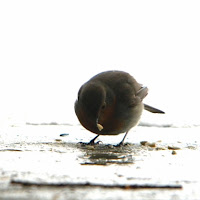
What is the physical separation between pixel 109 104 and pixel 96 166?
1644mm

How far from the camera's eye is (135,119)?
5.28 meters

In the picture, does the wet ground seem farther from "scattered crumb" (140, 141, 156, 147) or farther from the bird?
the bird

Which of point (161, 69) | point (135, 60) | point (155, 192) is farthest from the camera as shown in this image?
point (135, 60)

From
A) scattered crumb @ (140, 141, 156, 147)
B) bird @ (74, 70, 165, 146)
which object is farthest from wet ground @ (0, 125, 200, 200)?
bird @ (74, 70, 165, 146)

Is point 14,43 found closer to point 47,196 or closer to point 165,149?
point 165,149

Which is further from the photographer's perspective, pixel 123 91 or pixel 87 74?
pixel 87 74

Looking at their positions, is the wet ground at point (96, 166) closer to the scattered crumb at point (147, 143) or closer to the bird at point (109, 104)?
the scattered crumb at point (147, 143)

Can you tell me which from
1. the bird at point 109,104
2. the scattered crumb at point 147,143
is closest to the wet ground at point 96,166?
the scattered crumb at point 147,143

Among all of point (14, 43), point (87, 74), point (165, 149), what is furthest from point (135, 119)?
point (14, 43)

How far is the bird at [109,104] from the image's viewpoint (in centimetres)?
460

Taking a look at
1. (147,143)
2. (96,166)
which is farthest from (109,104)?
(96,166)

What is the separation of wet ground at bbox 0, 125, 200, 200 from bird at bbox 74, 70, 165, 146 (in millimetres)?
191

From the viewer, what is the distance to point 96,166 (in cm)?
325

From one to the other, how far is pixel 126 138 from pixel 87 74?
5.02m
